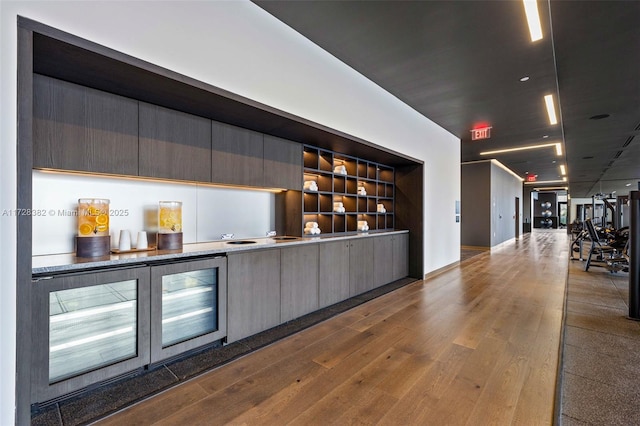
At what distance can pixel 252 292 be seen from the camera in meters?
3.05

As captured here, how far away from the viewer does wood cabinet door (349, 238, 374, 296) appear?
173 inches

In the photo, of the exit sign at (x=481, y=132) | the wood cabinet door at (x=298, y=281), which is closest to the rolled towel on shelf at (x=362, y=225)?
the wood cabinet door at (x=298, y=281)

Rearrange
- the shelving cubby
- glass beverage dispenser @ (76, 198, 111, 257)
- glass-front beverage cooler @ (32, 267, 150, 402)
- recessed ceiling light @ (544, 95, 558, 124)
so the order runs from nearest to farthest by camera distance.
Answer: glass-front beverage cooler @ (32, 267, 150, 402), glass beverage dispenser @ (76, 198, 111, 257), the shelving cubby, recessed ceiling light @ (544, 95, 558, 124)

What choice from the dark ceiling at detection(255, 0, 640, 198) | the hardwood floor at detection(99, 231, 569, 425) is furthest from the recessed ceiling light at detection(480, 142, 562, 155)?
the hardwood floor at detection(99, 231, 569, 425)

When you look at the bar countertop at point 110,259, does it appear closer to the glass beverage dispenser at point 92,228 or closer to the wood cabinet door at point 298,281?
the glass beverage dispenser at point 92,228

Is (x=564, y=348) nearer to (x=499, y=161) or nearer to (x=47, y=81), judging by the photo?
(x=47, y=81)

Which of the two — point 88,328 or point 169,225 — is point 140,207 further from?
point 88,328

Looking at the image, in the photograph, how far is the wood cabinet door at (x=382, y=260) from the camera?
4879mm

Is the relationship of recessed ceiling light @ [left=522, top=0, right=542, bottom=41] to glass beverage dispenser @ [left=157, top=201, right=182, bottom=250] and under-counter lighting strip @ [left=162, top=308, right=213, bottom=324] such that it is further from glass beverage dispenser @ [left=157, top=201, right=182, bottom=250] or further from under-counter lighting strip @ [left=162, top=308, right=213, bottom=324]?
under-counter lighting strip @ [left=162, top=308, right=213, bottom=324]

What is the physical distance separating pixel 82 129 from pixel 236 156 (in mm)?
1352

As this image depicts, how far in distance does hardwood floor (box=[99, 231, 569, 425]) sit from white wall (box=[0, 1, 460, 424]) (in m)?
1.16

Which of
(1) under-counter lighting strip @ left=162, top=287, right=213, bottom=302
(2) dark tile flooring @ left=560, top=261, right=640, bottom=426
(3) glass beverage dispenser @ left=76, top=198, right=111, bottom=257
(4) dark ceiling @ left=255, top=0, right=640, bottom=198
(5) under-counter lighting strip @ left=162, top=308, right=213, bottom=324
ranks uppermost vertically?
(4) dark ceiling @ left=255, top=0, right=640, bottom=198

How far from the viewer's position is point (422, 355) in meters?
2.71

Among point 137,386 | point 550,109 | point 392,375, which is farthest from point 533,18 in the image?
point 137,386
